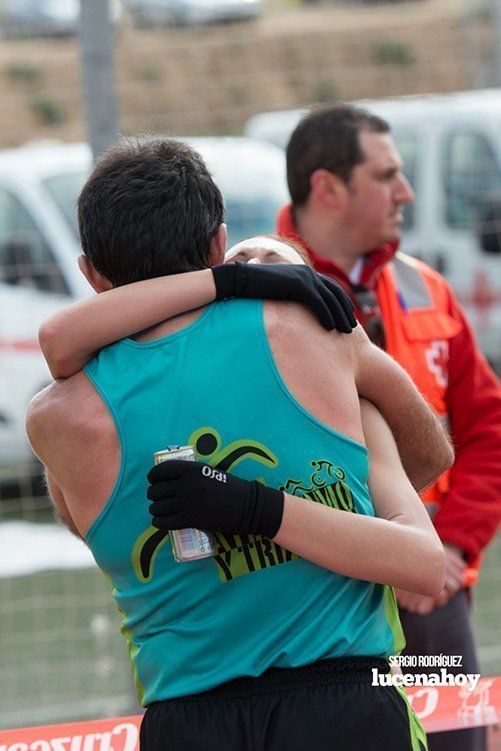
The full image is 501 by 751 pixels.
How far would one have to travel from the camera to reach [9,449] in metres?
8.27

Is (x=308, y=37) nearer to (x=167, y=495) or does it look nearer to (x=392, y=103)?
(x=392, y=103)

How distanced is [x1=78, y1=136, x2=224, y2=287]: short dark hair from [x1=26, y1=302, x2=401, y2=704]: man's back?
0.38 feet

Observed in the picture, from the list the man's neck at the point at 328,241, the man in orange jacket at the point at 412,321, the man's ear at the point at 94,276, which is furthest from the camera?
the man's neck at the point at 328,241

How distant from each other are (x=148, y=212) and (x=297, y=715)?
2.57ft

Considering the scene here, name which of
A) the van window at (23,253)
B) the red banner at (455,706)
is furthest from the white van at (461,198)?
the red banner at (455,706)

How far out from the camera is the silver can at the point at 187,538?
1.92m

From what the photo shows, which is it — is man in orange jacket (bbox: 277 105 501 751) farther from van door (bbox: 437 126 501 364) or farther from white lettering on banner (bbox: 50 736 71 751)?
van door (bbox: 437 126 501 364)

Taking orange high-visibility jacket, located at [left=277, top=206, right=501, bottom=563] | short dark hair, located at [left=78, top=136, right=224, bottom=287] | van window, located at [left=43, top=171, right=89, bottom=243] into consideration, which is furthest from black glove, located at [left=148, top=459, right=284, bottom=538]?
van window, located at [left=43, top=171, right=89, bottom=243]

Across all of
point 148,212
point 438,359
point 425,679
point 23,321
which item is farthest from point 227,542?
point 23,321

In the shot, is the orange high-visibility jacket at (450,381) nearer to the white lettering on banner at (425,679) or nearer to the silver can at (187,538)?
the white lettering on banner at (425,679)

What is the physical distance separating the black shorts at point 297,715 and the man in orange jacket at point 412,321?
1109 mm

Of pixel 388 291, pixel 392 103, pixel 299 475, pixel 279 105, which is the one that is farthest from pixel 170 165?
pixel 279 105

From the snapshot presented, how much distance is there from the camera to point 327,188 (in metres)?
3.57

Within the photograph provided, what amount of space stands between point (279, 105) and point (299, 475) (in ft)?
92.6
